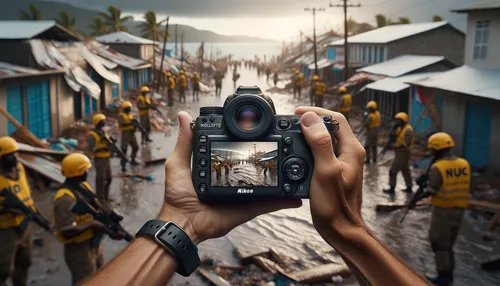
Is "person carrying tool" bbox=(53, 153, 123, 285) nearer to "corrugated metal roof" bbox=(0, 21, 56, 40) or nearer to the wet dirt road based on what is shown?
the wet dirt road

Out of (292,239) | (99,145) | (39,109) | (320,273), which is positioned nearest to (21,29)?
(39,109)

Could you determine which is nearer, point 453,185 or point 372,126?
point 453,185

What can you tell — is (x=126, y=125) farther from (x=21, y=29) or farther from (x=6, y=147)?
(x=6, y=147)

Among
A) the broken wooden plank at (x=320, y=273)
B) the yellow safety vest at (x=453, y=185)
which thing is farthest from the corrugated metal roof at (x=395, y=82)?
the broken wooden plank at (x=320, y=273)

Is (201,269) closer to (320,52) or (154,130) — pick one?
(154,130)

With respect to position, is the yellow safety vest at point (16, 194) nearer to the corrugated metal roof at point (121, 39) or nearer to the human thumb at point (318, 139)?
the human thumb at point (318, 139)

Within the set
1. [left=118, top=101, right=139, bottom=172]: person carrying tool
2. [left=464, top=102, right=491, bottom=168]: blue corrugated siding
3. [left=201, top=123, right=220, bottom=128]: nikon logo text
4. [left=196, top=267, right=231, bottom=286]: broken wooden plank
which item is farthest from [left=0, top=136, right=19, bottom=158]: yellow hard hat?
[left=464, top=102, right=491, bottom=168]: blue corrugated siding
